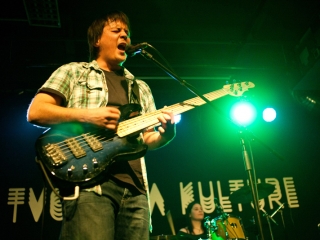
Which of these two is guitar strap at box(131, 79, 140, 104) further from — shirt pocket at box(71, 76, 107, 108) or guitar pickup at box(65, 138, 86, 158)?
guitar pickup at box(65, 138, 86, 158)

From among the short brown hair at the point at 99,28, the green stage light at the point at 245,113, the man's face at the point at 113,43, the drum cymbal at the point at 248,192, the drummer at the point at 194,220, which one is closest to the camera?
the man's face at the point at 113,43

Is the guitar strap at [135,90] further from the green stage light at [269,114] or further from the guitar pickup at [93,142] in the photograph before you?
the green stage light at [269,114]

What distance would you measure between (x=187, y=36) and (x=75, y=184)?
16.5 ft

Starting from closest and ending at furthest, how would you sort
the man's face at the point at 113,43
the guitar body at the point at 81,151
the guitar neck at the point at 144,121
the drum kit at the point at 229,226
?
1. the guitar body at the point at 81,151
2. the guitar neck at the point at 144,121
3. the man's face at the point at 113,43
4. the drum kit at the point at 229,226

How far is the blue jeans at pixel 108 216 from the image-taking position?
1669 mm

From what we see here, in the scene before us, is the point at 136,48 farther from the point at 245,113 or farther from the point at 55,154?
the point at 245,113

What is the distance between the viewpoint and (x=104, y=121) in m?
2.00

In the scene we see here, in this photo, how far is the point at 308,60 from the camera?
6.18m

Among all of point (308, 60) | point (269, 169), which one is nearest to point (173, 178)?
point (269, 169)

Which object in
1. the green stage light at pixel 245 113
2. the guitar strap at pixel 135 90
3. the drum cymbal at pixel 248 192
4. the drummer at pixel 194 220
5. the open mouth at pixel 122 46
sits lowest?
the drummer at pixel 194 220

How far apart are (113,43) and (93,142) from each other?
1.15m

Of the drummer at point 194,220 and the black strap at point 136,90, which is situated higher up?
the black strap at point 136,90

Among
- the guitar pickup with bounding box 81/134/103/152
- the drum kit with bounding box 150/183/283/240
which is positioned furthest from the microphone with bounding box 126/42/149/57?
the drum kit with bounding box 150/183/283/240

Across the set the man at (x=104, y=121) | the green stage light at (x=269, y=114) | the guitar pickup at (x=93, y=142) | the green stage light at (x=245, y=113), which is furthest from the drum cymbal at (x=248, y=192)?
the guitar pickup at (x=93, y=142)
